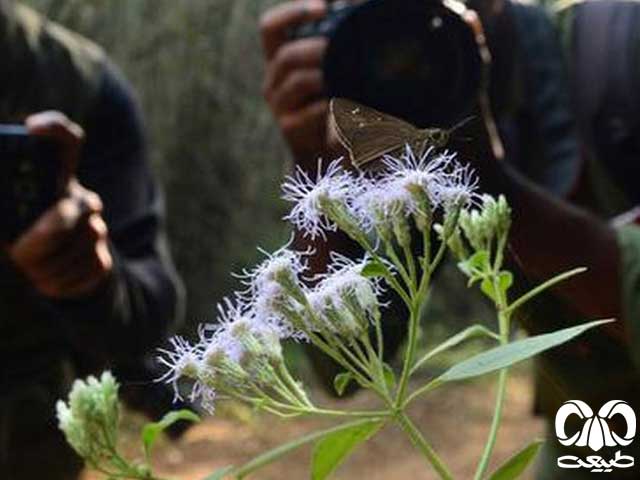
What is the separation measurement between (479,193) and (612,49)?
440 mm

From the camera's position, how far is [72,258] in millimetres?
884

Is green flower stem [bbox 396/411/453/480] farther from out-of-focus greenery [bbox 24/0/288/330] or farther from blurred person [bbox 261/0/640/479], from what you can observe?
out-of-focus greenery [bbox 24/0/288/330]

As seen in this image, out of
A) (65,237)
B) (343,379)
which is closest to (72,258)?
(65,237)

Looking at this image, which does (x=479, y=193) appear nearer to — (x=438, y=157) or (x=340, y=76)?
(x=438, y=157)

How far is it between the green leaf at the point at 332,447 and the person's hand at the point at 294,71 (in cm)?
27

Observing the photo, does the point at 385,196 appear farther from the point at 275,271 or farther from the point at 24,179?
the point at 24,179

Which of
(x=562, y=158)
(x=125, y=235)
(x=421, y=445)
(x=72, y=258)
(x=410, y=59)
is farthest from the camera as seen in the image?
(x=125, y=235)

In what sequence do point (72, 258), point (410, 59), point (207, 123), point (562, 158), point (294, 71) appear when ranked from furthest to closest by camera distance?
point (207, 123), point (72, 258), point (562, 158), point (294, 71), point (410, 59)

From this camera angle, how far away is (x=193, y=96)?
284 cm

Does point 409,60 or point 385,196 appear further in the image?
point 409,60

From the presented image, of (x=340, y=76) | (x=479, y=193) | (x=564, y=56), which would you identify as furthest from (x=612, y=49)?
(x=479, y=193)

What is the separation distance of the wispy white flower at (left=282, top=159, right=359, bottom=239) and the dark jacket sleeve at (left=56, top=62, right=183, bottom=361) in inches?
28.1

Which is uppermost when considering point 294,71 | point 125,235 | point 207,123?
point 294,71

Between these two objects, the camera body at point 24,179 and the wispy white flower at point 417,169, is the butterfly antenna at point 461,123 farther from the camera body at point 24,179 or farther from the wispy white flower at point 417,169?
the camera body at point 24,179
